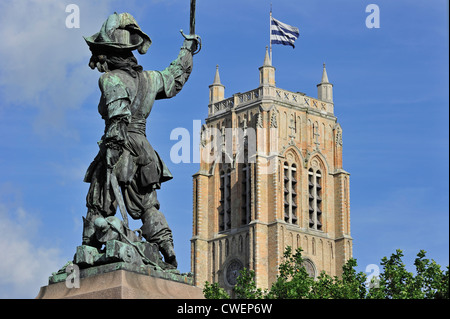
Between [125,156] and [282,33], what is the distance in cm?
8068

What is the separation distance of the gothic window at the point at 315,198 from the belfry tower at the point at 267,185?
83mm

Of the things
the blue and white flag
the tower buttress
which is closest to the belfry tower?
the tower buttress

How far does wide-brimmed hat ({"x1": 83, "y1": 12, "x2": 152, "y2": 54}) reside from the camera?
1145cm

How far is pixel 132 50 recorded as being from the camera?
11570mm

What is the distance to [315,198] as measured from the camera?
96.6 meters

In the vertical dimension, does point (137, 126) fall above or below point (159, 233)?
above

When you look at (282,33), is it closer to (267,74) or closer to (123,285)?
(267,74)

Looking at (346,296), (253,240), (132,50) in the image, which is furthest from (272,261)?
(132,50)

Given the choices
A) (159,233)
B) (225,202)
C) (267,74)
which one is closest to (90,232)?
(159,233)

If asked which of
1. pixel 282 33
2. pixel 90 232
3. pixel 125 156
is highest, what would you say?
pixel 282 33

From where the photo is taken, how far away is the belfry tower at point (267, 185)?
299ft

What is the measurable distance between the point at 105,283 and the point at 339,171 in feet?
289

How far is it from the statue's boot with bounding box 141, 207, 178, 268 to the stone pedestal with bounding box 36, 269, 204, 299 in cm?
46

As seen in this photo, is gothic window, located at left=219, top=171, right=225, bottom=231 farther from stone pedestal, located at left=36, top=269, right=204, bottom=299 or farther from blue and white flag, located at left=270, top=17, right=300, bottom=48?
stone pedestal, located at left=36, top=269, right=204, bottom=299
